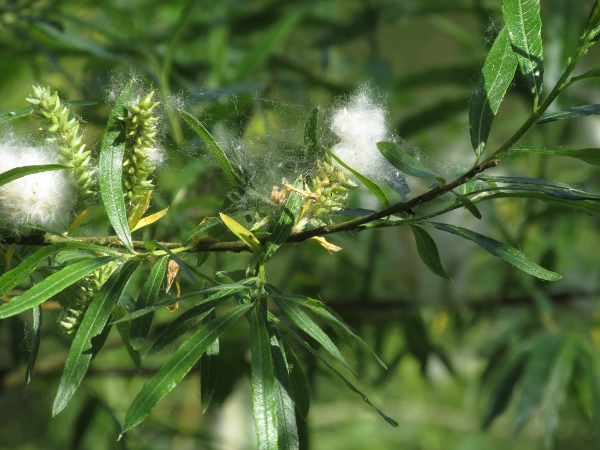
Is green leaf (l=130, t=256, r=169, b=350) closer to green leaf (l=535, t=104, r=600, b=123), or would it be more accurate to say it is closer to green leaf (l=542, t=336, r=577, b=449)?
green leaf (l=535, t=104, r=600, b=123)

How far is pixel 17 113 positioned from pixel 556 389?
853 millimetres

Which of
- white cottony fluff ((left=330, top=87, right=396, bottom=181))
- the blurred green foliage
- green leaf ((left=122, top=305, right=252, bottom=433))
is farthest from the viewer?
the blurred green foliage

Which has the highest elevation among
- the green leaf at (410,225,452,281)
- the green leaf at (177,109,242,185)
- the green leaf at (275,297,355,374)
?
the green leaf at (177,109,242,185)

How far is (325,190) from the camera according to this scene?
0.44 meters

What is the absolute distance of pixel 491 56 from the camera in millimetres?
422

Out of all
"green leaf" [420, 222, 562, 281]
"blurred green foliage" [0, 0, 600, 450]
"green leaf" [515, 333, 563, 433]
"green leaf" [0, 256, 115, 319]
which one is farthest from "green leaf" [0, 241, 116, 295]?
"green leaf" [515, 333, 563, 433]

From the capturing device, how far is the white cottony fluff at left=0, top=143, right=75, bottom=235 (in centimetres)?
45

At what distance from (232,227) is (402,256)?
89cm

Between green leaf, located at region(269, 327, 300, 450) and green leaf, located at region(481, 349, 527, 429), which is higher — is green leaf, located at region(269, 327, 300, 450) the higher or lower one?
the lower one

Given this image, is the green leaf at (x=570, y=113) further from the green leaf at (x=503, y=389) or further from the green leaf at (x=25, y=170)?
the green leaf at (x=503, y=389)

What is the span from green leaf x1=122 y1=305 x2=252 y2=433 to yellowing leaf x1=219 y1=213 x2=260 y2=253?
4cm

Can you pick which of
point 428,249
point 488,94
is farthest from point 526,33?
point 428,249

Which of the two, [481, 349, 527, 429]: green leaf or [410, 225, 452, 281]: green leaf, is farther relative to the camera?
[481, 349, 527, 429]: green leaf

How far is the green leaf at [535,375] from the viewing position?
37.4 inches
